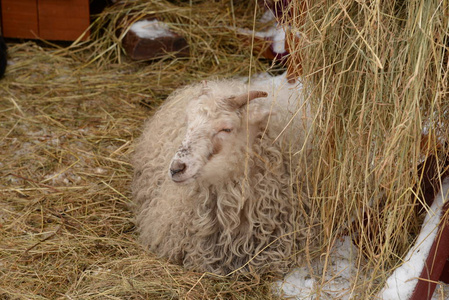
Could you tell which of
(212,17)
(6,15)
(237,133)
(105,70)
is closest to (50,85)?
(105,70)

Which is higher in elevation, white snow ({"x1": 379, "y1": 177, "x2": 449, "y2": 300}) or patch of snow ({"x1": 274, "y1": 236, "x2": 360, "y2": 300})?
white snow ({"x1": 379, "y1": 177, "x2": 449, "y2": 300})

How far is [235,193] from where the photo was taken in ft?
10.2

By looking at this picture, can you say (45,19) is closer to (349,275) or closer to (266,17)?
(266,17)

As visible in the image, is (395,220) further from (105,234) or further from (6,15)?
(6,15)

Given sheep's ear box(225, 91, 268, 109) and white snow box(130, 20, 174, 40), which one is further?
white snow box(130, 20, 174, 40)

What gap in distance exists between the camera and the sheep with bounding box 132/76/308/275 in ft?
9.76

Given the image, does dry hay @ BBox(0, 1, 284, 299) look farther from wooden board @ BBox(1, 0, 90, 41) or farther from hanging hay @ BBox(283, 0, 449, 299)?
hanging hay @ BBox(283, 0, 449, 299)

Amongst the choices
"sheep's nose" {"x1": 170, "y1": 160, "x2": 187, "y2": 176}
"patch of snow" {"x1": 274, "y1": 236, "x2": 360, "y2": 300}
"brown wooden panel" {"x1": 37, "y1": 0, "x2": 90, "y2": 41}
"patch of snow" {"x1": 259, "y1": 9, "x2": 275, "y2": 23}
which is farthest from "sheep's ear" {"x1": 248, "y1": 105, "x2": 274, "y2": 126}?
"brown wooden panel" {"x1": 37, "y1": 0, "x2": 90, "y2": 41}

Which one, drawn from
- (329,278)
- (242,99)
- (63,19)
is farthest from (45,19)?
(329,278)

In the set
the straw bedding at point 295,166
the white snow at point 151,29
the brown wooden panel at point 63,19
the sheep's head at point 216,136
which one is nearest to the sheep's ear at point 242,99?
the sheep's head at point 216,136

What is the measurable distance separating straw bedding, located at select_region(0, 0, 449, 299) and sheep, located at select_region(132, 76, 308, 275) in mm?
107

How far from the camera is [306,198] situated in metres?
3.21

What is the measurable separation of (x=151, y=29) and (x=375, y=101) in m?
3.28

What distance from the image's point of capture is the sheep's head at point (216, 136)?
285 cm
